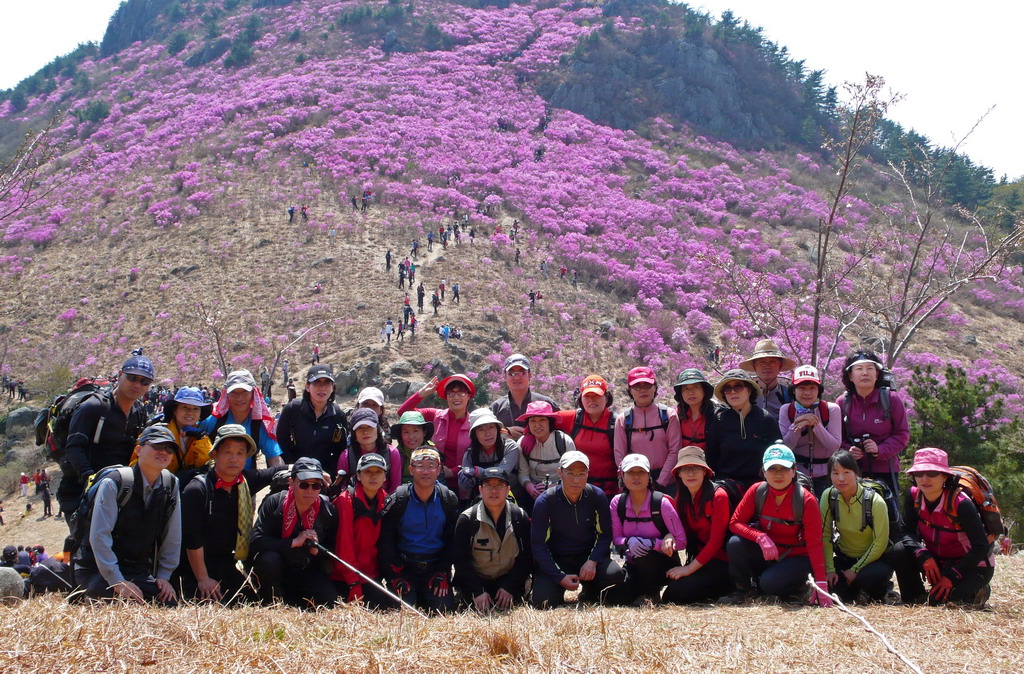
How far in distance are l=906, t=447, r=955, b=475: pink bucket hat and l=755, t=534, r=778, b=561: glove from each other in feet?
3.75

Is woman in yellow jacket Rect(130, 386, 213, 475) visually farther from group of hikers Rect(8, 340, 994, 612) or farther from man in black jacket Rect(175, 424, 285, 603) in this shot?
man in black jacket Rect(175, 424, 285, 603)

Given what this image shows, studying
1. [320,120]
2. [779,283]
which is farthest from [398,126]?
[779,283]

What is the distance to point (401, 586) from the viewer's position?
518 centimetres

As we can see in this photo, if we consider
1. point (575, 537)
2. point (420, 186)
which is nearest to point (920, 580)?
point (575, 537)

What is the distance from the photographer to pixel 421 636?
11.9 feet

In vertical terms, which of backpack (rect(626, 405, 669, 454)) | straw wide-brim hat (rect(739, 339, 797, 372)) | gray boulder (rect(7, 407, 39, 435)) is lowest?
gray boulder (rect(7, 407, 39, 435))

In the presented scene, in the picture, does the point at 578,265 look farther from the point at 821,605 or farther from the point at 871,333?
the point at 821,605

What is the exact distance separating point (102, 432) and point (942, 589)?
650cm

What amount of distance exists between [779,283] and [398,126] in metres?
28.2

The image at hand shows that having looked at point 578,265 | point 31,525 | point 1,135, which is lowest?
point 31,525

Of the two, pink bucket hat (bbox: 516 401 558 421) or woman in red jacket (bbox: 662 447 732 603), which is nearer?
woman in red jacket (bbox: 662 447 732 603)

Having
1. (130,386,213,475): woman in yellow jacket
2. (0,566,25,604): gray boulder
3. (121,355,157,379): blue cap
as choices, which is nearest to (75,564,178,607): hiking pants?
(0,566,25,604): gray boulder

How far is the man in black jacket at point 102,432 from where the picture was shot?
5.05 metres

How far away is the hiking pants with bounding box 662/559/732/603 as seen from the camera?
533 centimetres
